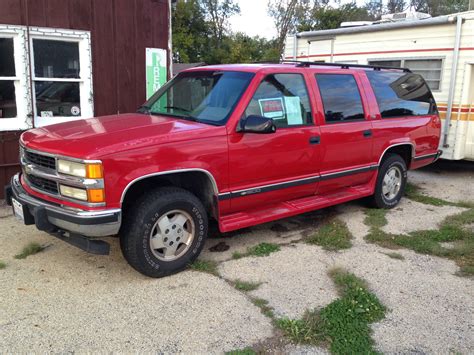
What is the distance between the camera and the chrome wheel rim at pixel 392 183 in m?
6.45

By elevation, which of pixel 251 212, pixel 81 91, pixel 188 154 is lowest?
A: pixel 251 212

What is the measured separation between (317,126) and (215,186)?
1524 millimetres

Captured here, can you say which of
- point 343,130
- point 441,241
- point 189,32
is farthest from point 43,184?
point 189,32

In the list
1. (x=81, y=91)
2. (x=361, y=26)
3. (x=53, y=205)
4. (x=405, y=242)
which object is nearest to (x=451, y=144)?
(x=361, y=26)

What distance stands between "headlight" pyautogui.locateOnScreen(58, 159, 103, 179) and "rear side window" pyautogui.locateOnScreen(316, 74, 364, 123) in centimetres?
280

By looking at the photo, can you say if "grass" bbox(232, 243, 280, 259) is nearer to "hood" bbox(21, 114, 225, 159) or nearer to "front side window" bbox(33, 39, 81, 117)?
"hood" bbox(21, 114, 225, 159)

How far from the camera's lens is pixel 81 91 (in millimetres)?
7078

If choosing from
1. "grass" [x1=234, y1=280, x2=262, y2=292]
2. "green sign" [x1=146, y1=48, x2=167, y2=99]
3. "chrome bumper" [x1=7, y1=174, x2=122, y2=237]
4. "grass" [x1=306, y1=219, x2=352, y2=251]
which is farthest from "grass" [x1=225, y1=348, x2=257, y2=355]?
"green sign" [x1=146, y1=48, x2=167, y2=99]

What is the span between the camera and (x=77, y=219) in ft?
12.1

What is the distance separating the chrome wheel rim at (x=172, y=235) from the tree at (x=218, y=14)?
35764 mm

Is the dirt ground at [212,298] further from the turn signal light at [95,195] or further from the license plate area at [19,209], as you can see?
the turn signal light at [95,195]

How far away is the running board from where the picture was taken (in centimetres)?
461

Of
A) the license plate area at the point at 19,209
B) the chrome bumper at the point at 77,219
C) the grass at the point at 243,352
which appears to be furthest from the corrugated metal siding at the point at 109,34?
the grass at the point at 243,352

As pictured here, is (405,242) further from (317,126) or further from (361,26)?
(361,26)
